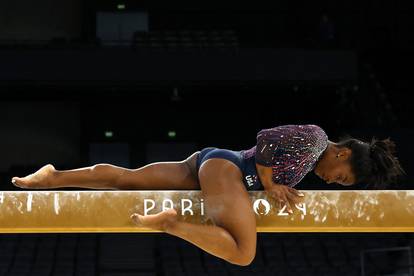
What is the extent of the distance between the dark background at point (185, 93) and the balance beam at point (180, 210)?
7399 mm

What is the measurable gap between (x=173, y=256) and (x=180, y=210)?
28.7 ft

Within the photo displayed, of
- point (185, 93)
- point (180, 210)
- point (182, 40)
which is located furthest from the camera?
point (185, 93)

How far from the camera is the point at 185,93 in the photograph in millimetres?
16828

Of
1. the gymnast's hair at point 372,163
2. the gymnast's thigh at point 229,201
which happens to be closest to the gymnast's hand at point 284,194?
the gymnast's thigh at point 229,201

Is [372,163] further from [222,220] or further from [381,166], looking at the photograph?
[222,220]

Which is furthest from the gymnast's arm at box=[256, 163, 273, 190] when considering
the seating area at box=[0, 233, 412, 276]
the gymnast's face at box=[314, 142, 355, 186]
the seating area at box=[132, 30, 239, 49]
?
the seating area at box=[132, 30, 239, 49]

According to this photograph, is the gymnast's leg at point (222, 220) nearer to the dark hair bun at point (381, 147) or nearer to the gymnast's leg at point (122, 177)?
the gymnast's leg at point (122, 177)

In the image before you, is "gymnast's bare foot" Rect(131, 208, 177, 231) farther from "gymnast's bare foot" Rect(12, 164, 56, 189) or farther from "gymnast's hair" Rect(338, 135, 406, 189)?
"gymnast's hair" Rect(338, 135, 406, 189)

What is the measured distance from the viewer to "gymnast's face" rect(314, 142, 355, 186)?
4.64m

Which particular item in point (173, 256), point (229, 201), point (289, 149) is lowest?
point (173, 256)

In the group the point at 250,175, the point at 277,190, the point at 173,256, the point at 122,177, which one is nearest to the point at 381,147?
the point at 277,190

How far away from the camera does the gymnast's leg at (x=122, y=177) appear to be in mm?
4855

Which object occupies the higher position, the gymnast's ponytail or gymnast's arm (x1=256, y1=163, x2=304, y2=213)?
the gymnast's ponytail

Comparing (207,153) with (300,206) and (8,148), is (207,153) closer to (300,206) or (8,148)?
(300,206)
